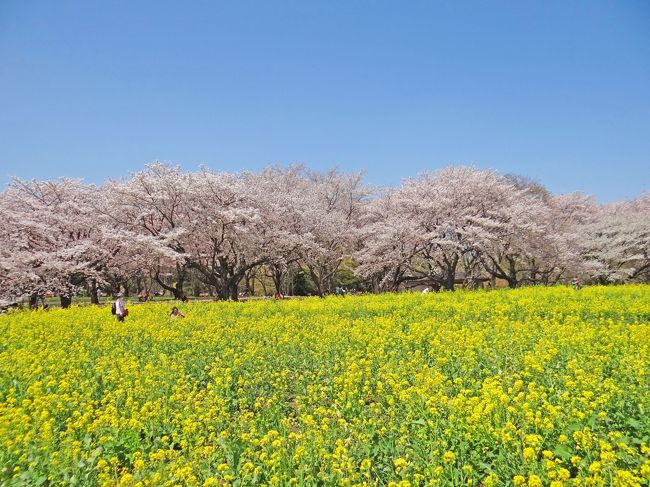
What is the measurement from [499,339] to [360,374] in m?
3.84

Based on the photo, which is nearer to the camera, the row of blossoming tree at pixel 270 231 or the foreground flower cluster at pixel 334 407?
the foreground flower cluster at pixel 334 407

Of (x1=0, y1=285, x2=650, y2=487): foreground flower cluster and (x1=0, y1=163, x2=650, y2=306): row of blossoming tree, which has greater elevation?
(x1=0, y1=163, x2=650, y2=306): row of blossoming tree

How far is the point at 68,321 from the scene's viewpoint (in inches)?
581

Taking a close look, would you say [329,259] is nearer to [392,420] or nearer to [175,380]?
[175,380]

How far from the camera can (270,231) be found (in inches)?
1160

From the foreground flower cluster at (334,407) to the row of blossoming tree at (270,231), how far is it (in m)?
15.7

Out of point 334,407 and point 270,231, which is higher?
point 270,231

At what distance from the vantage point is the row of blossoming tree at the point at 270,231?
26.6 m

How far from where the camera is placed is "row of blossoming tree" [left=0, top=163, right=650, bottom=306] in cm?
2662

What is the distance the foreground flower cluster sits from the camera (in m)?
4.10

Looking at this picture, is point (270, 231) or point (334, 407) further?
point (270, 231)

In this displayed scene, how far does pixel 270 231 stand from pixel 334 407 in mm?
24209

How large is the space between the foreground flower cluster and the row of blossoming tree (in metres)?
15.7

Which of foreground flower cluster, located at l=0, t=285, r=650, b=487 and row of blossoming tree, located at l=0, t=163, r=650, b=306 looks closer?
foreground flower cluster, located at l=0, t=285, r=650, b=487
